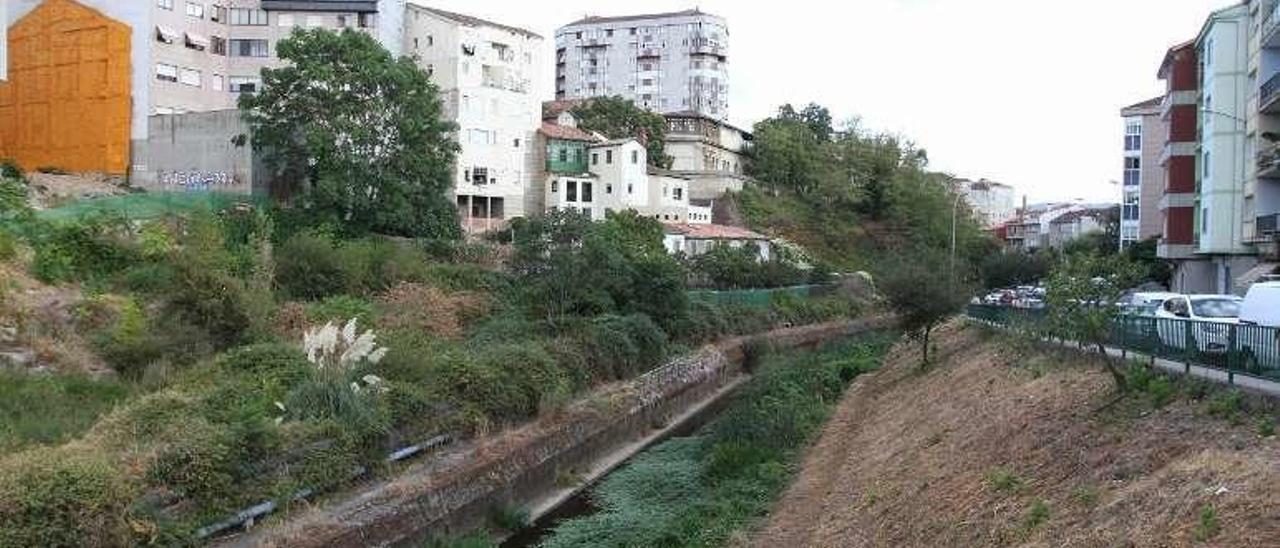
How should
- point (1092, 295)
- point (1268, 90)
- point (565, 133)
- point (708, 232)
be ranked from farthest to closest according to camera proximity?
1. point (565, 133)
2. point (708, 232)
3. point (1268, 90)
4. point (1092, 295)

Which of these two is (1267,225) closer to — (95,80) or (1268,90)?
(1268,90)

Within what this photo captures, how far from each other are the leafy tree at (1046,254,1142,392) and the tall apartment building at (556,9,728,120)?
396ft

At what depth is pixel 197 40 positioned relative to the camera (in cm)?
6334

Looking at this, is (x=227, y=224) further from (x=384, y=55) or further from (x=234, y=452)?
(x=234, y=452)

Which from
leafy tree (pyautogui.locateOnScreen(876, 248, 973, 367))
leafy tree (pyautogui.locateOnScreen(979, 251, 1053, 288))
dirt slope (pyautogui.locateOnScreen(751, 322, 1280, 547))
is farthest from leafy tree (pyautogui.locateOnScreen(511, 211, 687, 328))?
leafy tree (pyautogui.locateOnScreen(979, 251, 1053, 288))

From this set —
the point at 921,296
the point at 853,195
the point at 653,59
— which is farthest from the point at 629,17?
the point at 921,296

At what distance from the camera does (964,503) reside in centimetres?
1393

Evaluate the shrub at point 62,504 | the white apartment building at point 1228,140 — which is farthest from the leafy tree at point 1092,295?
the white apartment building at point 1228,140

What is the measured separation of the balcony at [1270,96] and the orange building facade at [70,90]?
5818cm

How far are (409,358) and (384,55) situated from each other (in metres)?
30.3

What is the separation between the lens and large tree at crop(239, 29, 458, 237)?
47.0 m

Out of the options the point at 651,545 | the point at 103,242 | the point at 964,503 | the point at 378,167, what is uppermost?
the point at 378,167

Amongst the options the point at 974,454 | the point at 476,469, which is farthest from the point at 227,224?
the point at 974,454

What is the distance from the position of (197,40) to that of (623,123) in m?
35.3
